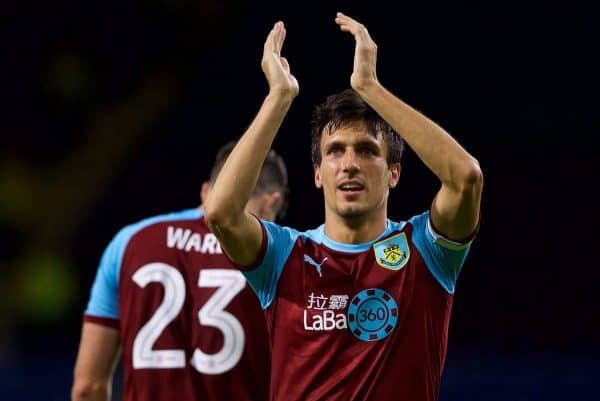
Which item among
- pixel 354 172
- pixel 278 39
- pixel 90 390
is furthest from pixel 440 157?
pixel 90 390

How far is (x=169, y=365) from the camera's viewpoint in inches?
141

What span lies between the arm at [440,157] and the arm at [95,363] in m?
1.46

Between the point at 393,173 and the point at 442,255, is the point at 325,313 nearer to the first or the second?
the point at 442,255

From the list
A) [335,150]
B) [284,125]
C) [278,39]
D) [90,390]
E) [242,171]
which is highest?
[284,125]

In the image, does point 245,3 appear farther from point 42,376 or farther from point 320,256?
point 320,256

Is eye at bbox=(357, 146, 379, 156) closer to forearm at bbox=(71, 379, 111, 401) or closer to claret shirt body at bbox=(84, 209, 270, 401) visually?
claret shirt body at bbox=(84, 209, 270, 401)

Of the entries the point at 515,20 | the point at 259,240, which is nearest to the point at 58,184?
the point at 515,20

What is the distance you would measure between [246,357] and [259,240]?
90cm

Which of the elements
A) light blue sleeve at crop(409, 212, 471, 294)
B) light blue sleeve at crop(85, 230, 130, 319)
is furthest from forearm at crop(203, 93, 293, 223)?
light blue sleeve at crop(85, 230, 130, 319)

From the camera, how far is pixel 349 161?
2805 millimetres

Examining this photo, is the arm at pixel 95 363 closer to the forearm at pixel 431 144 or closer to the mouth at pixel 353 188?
the mouth at pixel 353 188

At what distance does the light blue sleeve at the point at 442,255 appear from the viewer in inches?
108

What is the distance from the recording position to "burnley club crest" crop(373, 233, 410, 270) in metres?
2.79

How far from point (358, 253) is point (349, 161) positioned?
0.25 meters
